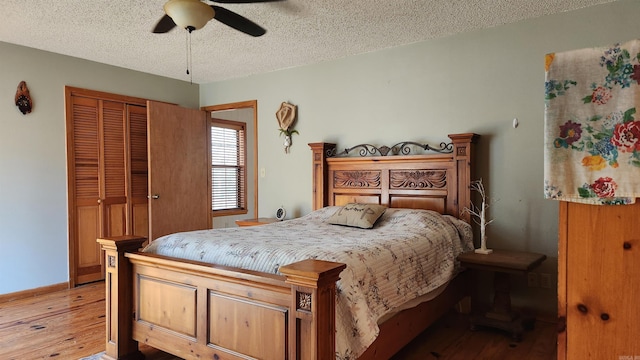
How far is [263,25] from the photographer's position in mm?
3242

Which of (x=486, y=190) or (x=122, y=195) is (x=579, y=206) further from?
(x=122, y=195)

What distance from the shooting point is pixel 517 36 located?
3227mm

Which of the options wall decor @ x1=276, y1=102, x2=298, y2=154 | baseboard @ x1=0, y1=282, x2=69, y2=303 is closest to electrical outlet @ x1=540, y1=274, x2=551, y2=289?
wall decor @ x1=276, y1=102, x2=298, y2=154

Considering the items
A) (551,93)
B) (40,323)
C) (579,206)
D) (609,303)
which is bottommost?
(40,323)

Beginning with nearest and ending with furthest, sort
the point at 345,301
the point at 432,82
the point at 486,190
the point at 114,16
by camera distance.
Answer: the point at 345,301, the point at 114,16, the point at 486,190, the point at 432,82

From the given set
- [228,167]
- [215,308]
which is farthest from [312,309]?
[228,167]

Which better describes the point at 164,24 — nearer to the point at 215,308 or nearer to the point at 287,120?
the point at 215,308

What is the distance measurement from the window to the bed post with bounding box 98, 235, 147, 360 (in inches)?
146

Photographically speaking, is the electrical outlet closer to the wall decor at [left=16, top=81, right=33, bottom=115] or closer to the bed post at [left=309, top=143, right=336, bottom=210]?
the bed post at [left=309, top=143, right=336, bottom=210]

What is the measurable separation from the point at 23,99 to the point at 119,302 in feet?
8.38

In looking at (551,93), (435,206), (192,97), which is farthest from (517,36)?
(192,97)

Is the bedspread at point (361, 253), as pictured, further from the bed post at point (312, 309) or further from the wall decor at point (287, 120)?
the wall decor at point (287, 120)

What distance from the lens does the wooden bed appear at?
1.65 meters

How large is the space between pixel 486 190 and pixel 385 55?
1580 millimetres
